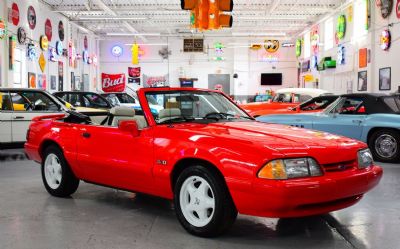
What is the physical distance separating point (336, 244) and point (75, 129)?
3146 mm

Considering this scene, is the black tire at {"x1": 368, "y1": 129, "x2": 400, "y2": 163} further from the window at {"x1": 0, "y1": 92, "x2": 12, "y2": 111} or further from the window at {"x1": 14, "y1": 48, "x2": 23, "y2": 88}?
the window at {"x1": 14, "y1": 48, "x2": 23, "y2": 88}

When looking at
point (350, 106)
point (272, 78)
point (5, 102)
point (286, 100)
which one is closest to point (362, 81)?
point (286, 100)

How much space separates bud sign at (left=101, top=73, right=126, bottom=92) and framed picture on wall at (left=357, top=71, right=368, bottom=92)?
67.4 feet

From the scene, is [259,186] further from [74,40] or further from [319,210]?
[74,40]

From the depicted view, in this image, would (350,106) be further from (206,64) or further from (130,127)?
(206,64)

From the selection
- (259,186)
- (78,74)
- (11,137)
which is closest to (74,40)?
(78,74)

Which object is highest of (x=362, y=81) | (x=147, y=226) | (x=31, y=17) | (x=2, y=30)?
(x=31, y=17)

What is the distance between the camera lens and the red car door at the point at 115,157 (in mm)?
4602

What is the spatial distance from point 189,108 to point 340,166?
172 cm

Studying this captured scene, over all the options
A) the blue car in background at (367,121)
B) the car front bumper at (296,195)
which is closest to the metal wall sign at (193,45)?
the blue car in background at (367,121)

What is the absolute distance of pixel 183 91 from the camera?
204 inches

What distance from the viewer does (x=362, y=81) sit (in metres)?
19.4

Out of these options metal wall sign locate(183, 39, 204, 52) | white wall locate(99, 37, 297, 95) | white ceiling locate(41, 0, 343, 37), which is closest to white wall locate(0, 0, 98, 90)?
white ceiling locate(41, 0, 343, 37)

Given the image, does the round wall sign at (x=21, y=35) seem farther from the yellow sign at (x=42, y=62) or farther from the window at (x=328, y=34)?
the window at (x=328, y=34)
